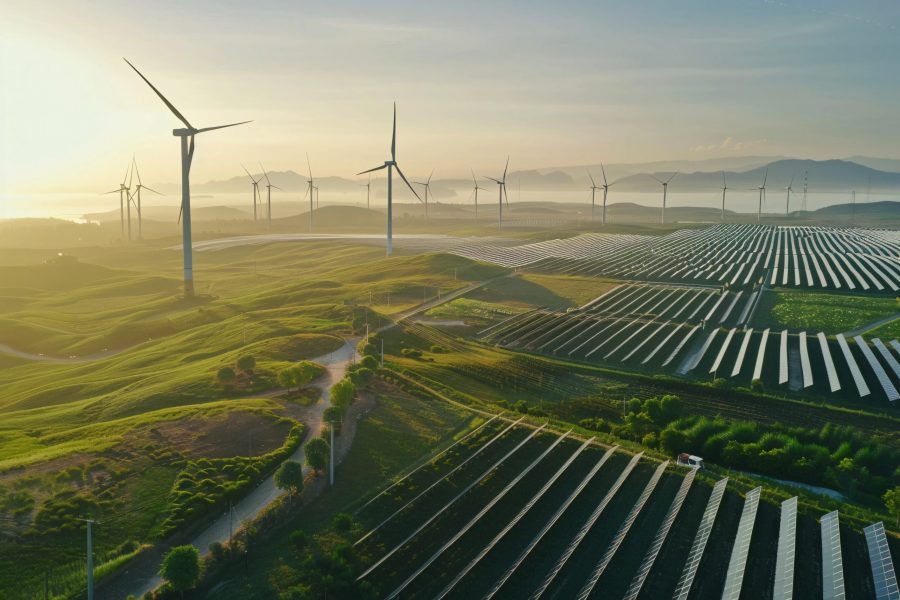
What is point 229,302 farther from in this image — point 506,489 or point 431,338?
point 506,489

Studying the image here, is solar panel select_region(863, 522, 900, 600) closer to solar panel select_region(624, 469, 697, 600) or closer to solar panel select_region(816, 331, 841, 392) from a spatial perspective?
solar panel select_region(624, 469, 697, 600)

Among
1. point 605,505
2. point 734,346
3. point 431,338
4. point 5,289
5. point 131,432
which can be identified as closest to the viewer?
point 605,505

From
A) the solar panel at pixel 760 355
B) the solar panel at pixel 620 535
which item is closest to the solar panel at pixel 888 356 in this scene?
the solar panel at pixel 760 355

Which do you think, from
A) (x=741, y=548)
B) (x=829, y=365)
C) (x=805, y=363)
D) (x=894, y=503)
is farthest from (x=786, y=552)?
(x=829, y=365)

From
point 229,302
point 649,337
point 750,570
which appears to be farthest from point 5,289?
point 750,570

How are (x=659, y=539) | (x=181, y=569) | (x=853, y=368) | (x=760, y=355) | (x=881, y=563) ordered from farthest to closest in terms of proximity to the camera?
1. (x=760, y=355)
2. (x=853, y=368)
3. (x=659, y=539)
4. (x=881, y=563)
5. (x=181, y=569)

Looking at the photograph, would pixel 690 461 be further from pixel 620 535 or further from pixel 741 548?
pixel 620 535

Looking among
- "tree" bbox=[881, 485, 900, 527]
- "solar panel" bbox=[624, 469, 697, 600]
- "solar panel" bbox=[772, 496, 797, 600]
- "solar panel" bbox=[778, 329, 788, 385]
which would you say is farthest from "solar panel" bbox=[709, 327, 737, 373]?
"solar panel" bbox=[772, 496, 797, 600]
